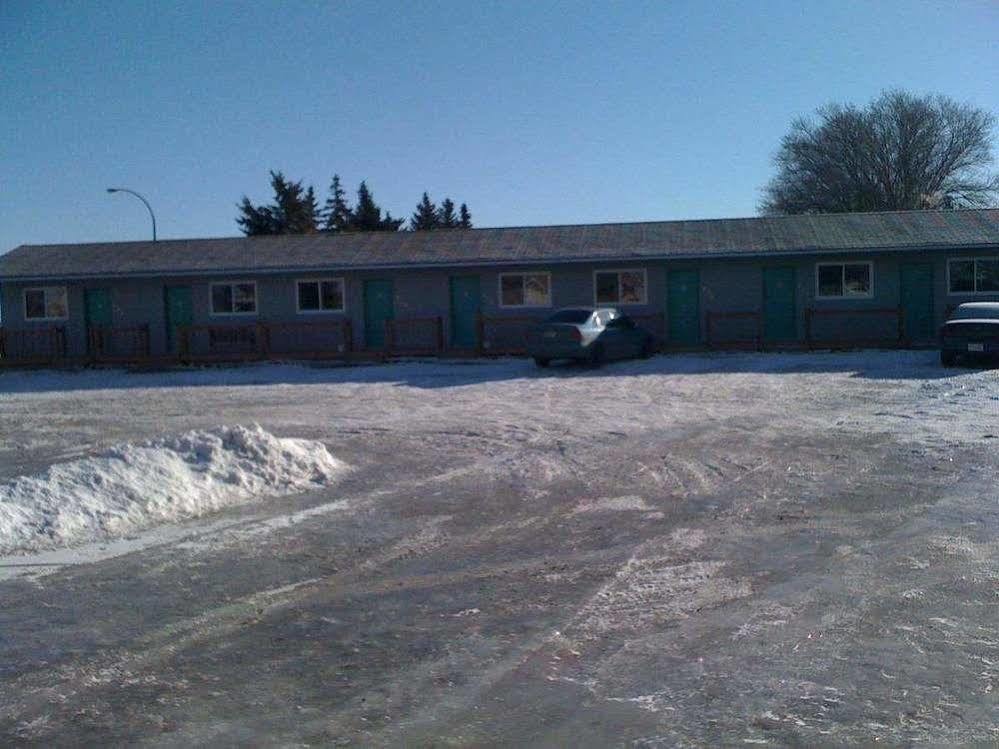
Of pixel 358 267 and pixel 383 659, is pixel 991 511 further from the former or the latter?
pixel 358 267

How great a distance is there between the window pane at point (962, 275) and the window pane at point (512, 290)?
11931 mm

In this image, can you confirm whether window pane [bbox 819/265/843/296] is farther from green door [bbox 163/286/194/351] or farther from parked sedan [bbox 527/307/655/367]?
green door [bbox 163/286/194/351]

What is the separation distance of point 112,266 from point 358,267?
792 cm

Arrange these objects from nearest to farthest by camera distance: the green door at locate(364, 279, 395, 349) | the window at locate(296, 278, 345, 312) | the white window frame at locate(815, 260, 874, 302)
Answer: the white window frame at locate(815, 260, 874, 302), the green door at locate(364, 279, 395, 349), the window at locate(296, 278, 345, 312)

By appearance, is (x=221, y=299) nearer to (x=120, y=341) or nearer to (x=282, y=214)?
(x=120, y=341)

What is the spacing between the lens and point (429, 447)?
15.5 meters

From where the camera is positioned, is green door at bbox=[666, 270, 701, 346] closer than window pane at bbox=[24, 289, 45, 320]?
Yes

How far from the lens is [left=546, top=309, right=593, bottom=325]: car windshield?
27.4 m

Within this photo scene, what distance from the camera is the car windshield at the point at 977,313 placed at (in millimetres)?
24859

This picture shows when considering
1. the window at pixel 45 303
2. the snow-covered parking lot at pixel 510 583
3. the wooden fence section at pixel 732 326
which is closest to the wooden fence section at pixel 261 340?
the window at pixel 45 303

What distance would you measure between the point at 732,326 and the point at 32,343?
2075 centimetres

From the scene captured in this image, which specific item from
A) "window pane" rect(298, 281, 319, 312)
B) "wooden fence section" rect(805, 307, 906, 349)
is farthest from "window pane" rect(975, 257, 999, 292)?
"window pane" rect(298, 281, 319, 312)

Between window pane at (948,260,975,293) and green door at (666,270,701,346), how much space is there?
6903mm

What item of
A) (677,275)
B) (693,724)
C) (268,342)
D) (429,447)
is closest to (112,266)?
(268,342)
